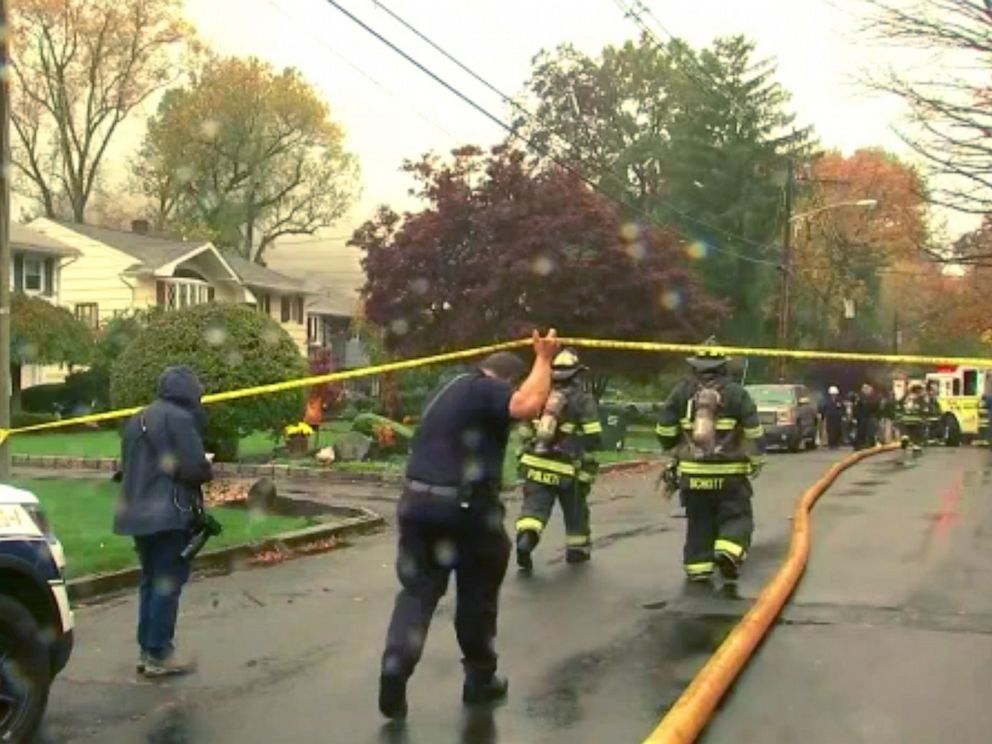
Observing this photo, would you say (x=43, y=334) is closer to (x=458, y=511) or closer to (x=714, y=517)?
(x=714, y=517)

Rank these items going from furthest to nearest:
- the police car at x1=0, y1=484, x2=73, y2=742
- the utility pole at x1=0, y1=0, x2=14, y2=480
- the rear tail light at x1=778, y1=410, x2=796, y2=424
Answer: the rear tail light at x1=778, y1=410, x2=796, y2=424, the utility pole at x1=0, y1=0, x2=14, y2=480, the police car at x1=0, y1=484, x2=73, y2=742

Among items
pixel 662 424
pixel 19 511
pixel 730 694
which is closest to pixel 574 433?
pixel 662 424

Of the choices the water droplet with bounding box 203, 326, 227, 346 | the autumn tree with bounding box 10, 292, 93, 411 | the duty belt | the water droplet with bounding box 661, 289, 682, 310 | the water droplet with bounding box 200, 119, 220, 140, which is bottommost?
the duty belt

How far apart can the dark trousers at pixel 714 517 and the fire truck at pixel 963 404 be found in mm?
26197

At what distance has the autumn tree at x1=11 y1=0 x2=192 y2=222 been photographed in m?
51.9

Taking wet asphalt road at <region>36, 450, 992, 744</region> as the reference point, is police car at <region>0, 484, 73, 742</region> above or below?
above

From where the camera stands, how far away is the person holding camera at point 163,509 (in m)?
7.21

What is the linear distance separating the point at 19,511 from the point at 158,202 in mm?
57837

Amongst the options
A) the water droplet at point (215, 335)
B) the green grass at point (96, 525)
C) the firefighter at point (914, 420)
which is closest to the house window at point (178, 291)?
the firefighter at point (914, 420)

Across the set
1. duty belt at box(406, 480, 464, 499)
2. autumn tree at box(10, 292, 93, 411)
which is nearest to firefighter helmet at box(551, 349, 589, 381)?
duty belt at box(406, 480, 464, 499)

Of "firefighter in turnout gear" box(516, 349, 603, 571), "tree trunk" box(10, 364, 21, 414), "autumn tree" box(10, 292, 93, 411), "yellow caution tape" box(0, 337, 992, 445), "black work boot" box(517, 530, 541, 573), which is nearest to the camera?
"yellow caution tape" box(0, 337, 992, 445)

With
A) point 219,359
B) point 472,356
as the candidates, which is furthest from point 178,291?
point 472,356

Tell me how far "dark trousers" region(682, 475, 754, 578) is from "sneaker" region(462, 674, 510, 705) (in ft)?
11.5

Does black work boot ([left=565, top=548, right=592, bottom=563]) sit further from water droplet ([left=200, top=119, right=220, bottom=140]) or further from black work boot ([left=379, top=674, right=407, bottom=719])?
water droplet ([left=200, top=119, right=220, bottom=140])
